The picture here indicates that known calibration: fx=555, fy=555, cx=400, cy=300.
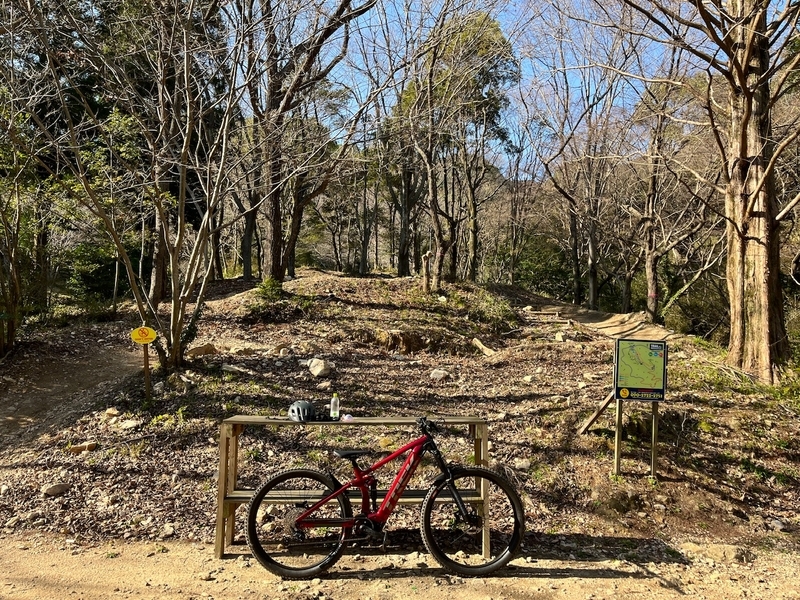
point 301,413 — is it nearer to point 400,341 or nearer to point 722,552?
point 722,552

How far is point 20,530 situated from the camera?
420 centimetres

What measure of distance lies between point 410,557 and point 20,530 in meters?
2.96

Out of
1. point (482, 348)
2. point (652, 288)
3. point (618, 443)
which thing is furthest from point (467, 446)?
point (652, 288)

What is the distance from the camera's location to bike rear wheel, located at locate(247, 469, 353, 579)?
11.8 ft

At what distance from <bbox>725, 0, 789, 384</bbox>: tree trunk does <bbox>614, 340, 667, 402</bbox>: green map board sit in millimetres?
3059

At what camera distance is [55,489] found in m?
4.64

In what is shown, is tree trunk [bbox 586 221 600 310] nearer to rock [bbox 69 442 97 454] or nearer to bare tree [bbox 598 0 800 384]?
bare tree [bbox 598 0 800 384]

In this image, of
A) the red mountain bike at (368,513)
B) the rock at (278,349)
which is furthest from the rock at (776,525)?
the rock at (278,349)

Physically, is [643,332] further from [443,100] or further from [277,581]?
[277,581]

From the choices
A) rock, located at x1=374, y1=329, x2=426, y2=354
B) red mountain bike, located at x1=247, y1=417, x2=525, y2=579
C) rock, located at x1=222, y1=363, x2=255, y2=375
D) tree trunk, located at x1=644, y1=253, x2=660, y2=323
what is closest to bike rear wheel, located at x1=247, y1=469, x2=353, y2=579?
red mountain bike, located at x1=247, y1=417, x2=525, y2=579

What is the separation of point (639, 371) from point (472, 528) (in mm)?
2179

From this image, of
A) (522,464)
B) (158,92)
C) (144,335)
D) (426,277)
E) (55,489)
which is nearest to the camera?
(55,489)

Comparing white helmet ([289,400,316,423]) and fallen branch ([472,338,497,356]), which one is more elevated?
white helmet ([289,400,316,423])

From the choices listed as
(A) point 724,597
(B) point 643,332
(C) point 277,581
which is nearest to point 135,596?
(C) point 277,581
